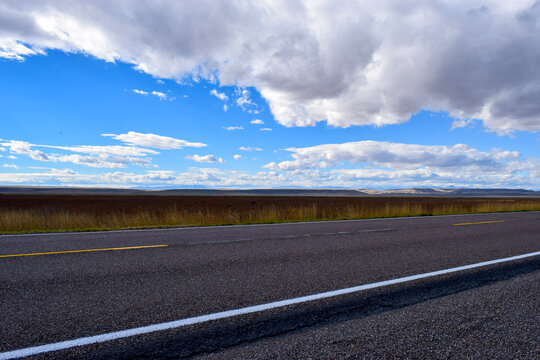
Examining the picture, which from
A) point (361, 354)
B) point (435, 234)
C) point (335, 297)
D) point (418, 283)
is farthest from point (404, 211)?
point (361, 354)

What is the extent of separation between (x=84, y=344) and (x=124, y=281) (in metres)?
1.88

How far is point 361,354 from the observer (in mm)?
2680

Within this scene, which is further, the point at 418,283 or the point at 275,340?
the point at 418,283

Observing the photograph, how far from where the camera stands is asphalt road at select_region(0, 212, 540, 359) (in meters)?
2.82

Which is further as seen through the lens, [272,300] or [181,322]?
[272,300]

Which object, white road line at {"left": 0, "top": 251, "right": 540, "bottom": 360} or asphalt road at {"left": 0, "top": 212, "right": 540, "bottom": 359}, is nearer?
white road line at {"left": 0, "top": 251, "right": 540, "bottom": 360}

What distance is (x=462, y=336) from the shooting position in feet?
9.92

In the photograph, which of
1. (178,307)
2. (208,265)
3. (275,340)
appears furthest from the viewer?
(208,265)

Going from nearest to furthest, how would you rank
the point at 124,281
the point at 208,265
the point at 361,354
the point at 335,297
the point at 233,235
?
the point at 361,354
the point at 335,297
the point at 124,281
the point at 208,265
the point at 233,235

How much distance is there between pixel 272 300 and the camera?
388 cm

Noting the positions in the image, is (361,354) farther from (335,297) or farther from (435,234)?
(435,234)

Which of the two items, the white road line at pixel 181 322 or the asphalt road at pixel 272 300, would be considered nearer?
the white road line at pixel 181 322

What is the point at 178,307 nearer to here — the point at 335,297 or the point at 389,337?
the point at 335,297

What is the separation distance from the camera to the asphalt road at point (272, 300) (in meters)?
2.82
